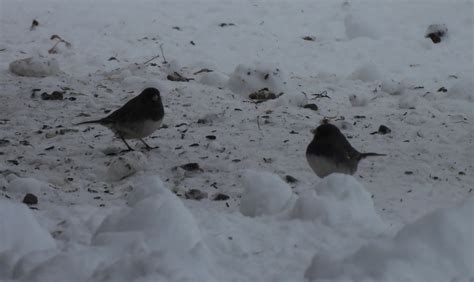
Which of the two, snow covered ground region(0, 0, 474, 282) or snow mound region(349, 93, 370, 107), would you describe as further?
snow mound region(349, 93, 370, 107)

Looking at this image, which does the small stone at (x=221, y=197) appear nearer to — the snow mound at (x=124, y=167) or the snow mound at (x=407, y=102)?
the snow mound at (x=124, y=167)

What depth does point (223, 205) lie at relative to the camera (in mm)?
3373

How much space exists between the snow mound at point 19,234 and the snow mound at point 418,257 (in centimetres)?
94

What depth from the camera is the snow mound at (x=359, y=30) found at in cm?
752

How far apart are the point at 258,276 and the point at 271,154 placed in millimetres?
1896

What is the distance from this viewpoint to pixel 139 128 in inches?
171

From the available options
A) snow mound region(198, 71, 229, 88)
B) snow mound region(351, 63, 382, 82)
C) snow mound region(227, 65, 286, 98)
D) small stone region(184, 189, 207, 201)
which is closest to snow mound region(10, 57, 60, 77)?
snow mound region(198, 71, 229, 88)

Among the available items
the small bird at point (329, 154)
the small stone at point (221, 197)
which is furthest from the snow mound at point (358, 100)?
the small stone at point (221, 197)

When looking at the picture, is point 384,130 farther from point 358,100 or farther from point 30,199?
point 30,199

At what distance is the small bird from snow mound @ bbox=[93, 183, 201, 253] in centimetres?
128

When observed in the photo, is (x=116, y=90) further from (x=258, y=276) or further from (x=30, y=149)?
(x=258, y=276)

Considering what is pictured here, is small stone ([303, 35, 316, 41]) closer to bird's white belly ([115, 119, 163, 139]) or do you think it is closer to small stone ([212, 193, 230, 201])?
bird's white belly ([115, 119, 163, 139])

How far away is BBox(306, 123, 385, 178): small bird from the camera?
3.72 meters

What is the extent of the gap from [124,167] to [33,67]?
2.25 metres
